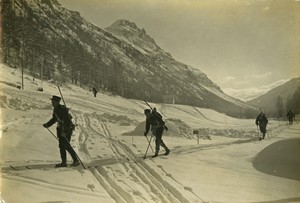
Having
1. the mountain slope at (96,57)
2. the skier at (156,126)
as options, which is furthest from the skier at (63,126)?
the skier at (156,126)

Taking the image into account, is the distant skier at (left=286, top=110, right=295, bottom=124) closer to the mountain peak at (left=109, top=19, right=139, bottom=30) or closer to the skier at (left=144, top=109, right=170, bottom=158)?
the skier at (left=144, top=109, right=170, bottom=158)

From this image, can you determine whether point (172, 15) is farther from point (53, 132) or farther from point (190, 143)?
point (53, 132)

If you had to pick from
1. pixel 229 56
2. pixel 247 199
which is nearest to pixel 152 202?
pixel 247 199

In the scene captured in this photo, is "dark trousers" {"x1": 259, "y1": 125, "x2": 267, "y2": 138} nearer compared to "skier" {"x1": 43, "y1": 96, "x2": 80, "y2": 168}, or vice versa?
"skier" {"x1": 43, "y1": 96, "x2": 80, "y2": 168}

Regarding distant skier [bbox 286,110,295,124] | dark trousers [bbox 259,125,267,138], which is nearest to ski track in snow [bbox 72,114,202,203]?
dark trousers [bbox 259,125,267,138]

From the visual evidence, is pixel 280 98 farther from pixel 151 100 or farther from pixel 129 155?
pixel 129 155

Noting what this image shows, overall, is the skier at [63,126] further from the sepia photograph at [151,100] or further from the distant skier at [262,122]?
the distant skier at [262,122]

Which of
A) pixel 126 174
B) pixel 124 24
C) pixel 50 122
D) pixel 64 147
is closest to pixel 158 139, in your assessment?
pixel 126 174
